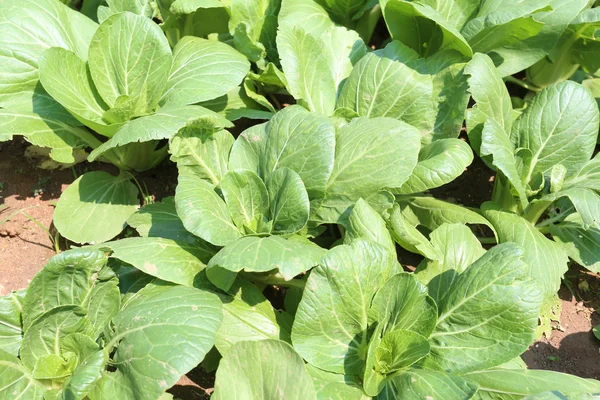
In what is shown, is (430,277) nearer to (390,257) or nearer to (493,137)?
(390,257)

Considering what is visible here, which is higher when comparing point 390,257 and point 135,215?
point 390,257

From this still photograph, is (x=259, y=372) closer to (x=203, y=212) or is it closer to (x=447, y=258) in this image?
(x=203, y=212)

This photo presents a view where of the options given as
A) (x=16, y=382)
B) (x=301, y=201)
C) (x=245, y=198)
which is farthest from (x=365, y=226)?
(x=16, y=382)

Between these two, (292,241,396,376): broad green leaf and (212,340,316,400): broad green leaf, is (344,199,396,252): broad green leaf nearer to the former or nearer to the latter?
(292,241,396,376): broad green leaf

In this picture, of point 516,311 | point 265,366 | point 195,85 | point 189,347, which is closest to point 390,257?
point 516,311

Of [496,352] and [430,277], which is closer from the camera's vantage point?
[496,352]

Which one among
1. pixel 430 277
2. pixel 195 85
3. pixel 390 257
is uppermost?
pixel 195 85

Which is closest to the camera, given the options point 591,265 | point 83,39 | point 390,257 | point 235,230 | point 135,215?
point 390,257
